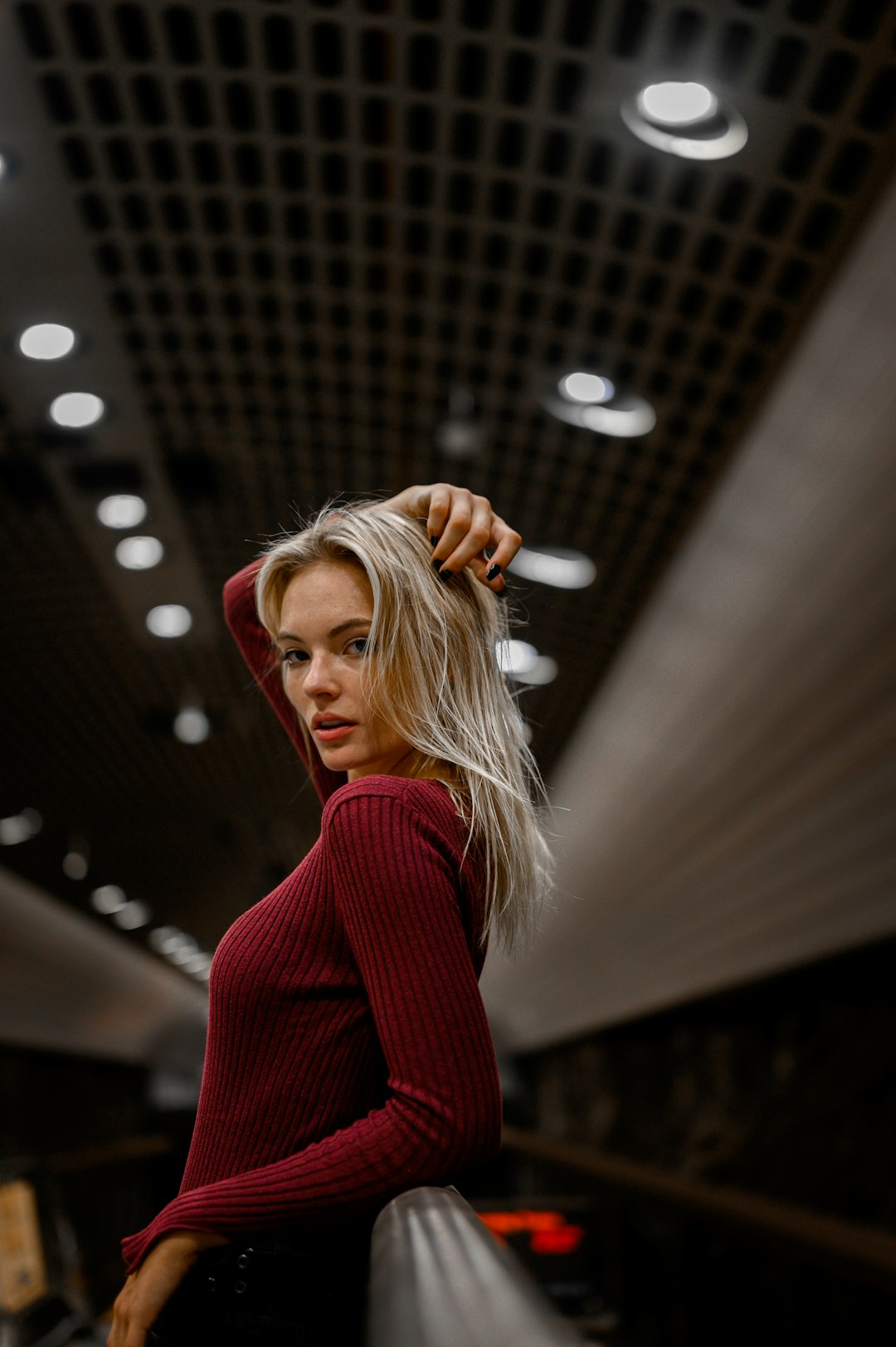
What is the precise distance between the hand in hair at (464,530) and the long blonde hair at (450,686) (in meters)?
0.02

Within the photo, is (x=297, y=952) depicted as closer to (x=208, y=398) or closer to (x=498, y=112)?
(x=498, y=112)

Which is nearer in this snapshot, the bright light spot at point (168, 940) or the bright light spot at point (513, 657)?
the bright light spot at point (513, 657)

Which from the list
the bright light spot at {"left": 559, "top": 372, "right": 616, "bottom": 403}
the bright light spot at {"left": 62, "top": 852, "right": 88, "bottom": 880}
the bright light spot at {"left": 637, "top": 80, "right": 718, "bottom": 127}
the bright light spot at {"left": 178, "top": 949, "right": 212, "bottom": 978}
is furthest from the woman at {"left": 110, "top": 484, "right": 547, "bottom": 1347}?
the bright light spot at {"left": 559, "top": 372, "right": 616, "bottom": 403}

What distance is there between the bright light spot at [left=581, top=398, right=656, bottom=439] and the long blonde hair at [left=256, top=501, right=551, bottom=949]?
272 cm

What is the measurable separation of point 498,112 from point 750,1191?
5.36 m

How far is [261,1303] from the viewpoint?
927mm

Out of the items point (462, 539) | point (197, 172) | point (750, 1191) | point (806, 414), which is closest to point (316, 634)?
point (462, 539)

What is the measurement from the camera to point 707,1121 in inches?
280

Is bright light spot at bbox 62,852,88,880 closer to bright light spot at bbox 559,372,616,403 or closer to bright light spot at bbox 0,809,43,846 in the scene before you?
bright light spot at bbox 0,809,43,846

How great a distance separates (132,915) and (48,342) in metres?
1.52

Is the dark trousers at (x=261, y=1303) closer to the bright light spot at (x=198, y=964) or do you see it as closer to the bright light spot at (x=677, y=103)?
the bright light spot at (x=198, y=964)

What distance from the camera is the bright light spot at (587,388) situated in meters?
3.92

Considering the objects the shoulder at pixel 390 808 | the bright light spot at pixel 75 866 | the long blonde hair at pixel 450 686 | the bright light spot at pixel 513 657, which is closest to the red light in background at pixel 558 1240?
the bright light spot at pixel 75 866

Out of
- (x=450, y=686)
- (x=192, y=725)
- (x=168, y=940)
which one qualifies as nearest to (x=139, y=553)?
(x=192, y=725)
